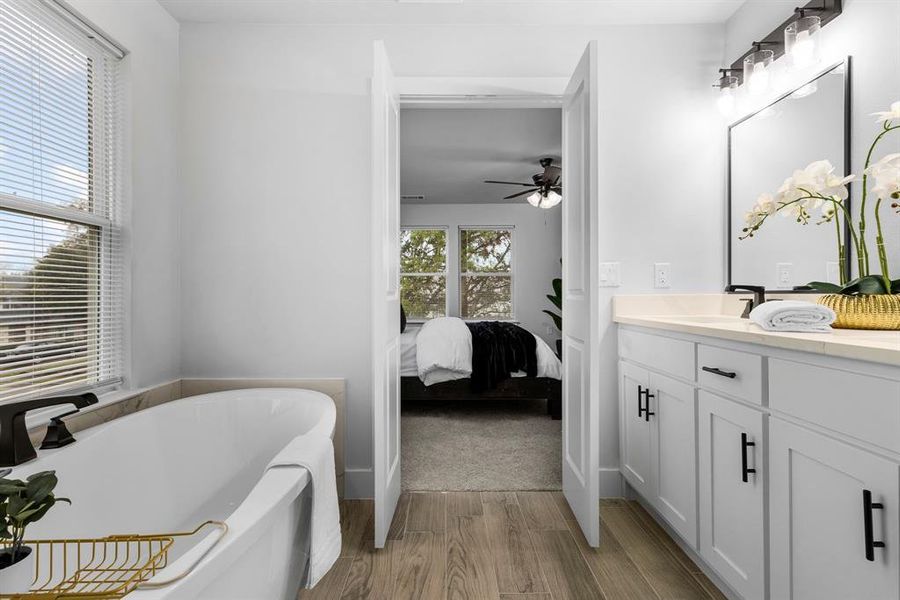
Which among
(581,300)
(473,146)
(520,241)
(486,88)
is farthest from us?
(520,241)

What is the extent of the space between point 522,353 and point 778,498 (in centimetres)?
276

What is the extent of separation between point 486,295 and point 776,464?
5.80 metres

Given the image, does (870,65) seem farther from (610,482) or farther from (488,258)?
(488,258)

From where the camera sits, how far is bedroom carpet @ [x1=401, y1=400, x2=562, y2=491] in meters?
2.65

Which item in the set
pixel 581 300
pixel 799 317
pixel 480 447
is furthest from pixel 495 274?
pixel 799 317

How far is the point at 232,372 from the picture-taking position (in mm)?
2459

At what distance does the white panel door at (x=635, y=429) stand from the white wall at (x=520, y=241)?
15.2 feet

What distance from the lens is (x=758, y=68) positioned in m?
2.08

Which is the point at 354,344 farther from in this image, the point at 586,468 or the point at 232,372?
the point at 586,468

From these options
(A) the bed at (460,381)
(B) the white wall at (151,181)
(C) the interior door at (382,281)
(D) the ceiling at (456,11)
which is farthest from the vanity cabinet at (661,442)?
(B) the white wall at (151,181)

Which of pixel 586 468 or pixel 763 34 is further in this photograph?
pixel 763 34

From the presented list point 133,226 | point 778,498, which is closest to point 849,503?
point 778,498

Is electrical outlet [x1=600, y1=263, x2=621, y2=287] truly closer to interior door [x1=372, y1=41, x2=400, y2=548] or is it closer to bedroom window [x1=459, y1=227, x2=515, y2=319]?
interior door [x1=372, y1=41, x2=400, y2=548]

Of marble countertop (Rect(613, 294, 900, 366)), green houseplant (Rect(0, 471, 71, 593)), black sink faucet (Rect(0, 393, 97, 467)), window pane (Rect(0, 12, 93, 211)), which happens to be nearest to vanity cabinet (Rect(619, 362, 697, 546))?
marble countertop (Rect(613, 294, 900, 366))
